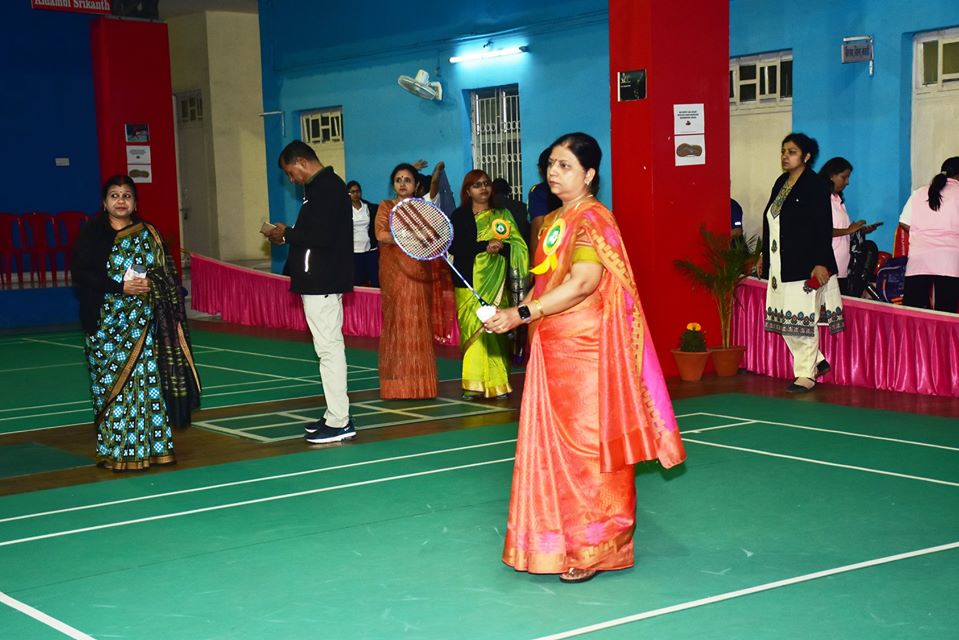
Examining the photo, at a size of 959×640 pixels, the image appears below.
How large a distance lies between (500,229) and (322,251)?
1992 millimetres

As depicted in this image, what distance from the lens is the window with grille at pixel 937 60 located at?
12164 mm

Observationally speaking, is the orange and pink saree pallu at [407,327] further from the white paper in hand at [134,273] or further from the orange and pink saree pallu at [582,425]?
the orange and pink saree pallu at [582,425]

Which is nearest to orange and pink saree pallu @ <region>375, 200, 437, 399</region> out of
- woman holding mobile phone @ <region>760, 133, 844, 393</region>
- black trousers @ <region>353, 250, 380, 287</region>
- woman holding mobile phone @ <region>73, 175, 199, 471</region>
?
woman holding mobile phone @ <region>73, 175, 199, 471</region>

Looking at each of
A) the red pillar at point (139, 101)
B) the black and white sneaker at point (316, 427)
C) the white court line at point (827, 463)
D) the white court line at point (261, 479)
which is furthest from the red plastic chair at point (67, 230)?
the white court line at point (827, 463)

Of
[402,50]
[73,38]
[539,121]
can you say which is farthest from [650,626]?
[73,38]

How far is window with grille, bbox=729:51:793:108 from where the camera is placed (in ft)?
45.1

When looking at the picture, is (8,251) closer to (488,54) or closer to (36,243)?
(36,243)

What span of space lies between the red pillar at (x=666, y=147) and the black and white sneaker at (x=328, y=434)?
317cm

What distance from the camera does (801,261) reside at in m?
9.20

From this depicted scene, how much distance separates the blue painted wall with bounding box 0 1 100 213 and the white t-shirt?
7.11 meters

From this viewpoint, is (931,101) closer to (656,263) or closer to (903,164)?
(903,164)

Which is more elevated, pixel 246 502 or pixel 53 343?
pixel 246 502

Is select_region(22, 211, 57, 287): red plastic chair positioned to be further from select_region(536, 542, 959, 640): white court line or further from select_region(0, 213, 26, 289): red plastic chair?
select_region(536, 542, 959, 640): white court line

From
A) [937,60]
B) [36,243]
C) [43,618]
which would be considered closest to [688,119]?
[937,60]
